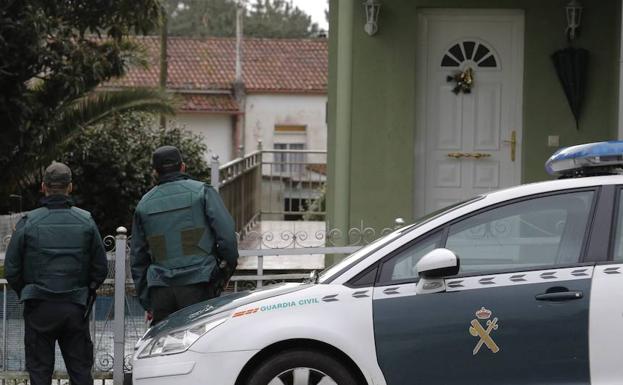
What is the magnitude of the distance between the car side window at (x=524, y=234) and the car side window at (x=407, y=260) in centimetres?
9

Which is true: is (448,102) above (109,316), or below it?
above

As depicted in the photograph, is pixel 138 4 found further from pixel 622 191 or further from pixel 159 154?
pixel 622 191

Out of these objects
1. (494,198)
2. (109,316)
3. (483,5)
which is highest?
(483,5)

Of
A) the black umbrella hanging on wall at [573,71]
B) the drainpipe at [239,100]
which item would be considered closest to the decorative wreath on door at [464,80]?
the black umbrella hanging on wall at [573,71]

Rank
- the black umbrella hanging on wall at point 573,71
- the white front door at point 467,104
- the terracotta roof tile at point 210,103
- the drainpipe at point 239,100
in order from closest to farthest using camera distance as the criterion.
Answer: the black umbrella hanging on wall at point 573,71 → the white front door at point 467,104 → the terracotta roof tile at point 210,103 → the drainpipe at point 239,100

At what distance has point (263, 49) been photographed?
50031 mm

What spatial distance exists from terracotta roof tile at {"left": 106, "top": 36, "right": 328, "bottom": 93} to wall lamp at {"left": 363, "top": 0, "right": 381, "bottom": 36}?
33665 millimetres

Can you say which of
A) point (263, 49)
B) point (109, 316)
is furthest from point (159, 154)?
point (263, 49)

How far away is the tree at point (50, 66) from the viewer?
15.6 metres

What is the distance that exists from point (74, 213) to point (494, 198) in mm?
2697

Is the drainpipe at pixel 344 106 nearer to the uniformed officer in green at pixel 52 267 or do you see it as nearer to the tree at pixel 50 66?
the uniformed officer in green at pixel 52 267

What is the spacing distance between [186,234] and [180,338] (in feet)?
3.83

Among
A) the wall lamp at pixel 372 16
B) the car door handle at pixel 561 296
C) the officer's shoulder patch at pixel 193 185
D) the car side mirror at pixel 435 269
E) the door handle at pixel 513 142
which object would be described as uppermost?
the wall lamp at pixel 372 16

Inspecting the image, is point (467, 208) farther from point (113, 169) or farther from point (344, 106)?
point (113, 169)
